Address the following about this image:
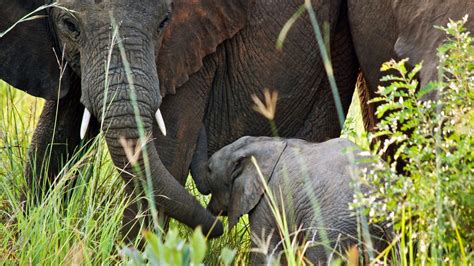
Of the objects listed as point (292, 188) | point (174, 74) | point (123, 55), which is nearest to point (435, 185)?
point (292, 188)

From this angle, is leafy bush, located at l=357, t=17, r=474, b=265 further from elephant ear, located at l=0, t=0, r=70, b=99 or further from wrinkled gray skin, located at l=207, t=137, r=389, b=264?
elephant ear, located at l=0, t=0, r=70, b=99

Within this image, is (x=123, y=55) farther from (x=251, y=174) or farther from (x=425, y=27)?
(x=425, y=27)

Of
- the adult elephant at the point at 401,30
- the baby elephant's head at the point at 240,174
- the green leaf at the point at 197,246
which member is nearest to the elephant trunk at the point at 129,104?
the baby elephant's head at the point at 240,174

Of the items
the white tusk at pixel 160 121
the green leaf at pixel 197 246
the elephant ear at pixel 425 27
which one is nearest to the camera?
the green leaf at pixel 197 246

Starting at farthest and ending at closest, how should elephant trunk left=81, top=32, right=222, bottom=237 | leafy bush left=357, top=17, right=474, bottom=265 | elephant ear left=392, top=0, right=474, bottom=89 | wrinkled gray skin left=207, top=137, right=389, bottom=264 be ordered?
elephant ear left=392, top=0, right=474, bottom=89, elephant trunk left=81, top=32, right=222, bottom=237, wrinkled gray skin left=207, top=137, right=389, bottom=264, leafy bush left=357, top=17, right=474, bottom=265

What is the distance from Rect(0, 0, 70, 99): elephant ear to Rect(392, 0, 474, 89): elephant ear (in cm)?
145

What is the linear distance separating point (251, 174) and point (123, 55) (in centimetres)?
72

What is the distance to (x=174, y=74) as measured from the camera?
18.6ft

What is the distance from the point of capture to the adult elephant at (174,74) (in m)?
5.14

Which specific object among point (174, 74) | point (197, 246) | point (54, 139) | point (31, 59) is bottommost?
point (197, 246)

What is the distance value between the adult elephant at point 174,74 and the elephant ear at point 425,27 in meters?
0.41

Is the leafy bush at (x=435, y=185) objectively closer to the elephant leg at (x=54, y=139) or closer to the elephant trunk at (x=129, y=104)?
the elephant trunk at (x=129, y=104)

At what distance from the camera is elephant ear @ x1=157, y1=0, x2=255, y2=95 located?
18.6 ft

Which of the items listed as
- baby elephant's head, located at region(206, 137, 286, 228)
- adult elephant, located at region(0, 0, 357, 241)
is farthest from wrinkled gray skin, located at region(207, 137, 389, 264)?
adult elephant, located at region(0, 0, 357, 241)
